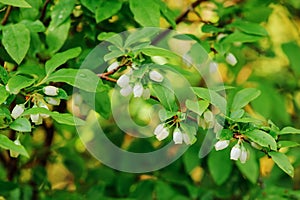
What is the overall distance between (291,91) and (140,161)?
68 centimetres

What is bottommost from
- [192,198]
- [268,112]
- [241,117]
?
[192,198]

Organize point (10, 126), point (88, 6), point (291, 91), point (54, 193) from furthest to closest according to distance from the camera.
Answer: point (291, 91) < point (54, 193) < point (88, 6) < point (10, 126)

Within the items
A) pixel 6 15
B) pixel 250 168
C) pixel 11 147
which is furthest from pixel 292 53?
pixel 11 147

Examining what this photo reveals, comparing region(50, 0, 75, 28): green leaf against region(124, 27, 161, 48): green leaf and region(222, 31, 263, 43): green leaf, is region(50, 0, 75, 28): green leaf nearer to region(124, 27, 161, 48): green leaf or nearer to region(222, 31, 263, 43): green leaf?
region(124, 27, 161, 48): green leaf

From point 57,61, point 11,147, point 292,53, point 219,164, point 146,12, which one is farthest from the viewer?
point 292,53

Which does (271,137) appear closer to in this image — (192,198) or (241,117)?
(241,117)

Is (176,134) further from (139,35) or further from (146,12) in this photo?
(146,12)

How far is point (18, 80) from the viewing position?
3.53 feet

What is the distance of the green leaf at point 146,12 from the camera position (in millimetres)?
1296

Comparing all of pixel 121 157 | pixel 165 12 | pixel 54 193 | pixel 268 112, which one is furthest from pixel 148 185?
pixel 165 12

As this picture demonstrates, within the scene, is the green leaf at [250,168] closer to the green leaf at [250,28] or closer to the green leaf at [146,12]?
the green leaf at [250,28]

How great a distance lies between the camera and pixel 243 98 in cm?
117

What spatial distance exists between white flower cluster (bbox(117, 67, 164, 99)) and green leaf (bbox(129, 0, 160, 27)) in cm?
22

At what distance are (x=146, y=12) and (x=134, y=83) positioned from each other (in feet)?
0.86
